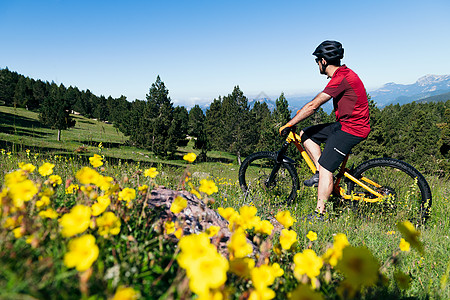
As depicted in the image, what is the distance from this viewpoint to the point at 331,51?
12.0 ft

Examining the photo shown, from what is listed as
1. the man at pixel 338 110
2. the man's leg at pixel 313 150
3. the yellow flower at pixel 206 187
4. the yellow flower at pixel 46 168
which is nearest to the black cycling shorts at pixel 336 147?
the man at pixel 338 110

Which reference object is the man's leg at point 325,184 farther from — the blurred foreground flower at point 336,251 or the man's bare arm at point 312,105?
the blurred foreground flower at point 336,251

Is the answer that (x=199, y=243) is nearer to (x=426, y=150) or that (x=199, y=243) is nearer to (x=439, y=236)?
(x=439, y=236)

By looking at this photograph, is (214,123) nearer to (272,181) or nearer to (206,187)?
(272,181)

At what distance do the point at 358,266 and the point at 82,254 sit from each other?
100 centimetres

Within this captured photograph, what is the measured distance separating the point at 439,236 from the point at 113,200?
13.2 feet

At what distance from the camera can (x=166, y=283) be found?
48.7 inches

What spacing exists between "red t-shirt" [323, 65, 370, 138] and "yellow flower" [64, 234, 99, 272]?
133 inches

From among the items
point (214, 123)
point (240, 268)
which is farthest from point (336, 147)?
point (214, 123)

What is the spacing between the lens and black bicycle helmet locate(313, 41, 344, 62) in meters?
3.64

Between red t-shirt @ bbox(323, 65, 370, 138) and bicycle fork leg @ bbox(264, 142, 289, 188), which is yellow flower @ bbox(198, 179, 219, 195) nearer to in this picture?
red t-shirt @ bbox(323, 65, 370, 138)

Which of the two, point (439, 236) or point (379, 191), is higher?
point (379, 191)

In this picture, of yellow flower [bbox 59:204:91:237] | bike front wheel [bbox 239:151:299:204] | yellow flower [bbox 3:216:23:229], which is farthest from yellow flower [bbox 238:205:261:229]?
bike front wheel [bbox 239:151:299:204]

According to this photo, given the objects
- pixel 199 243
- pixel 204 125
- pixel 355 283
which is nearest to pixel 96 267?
pixel 199 243
